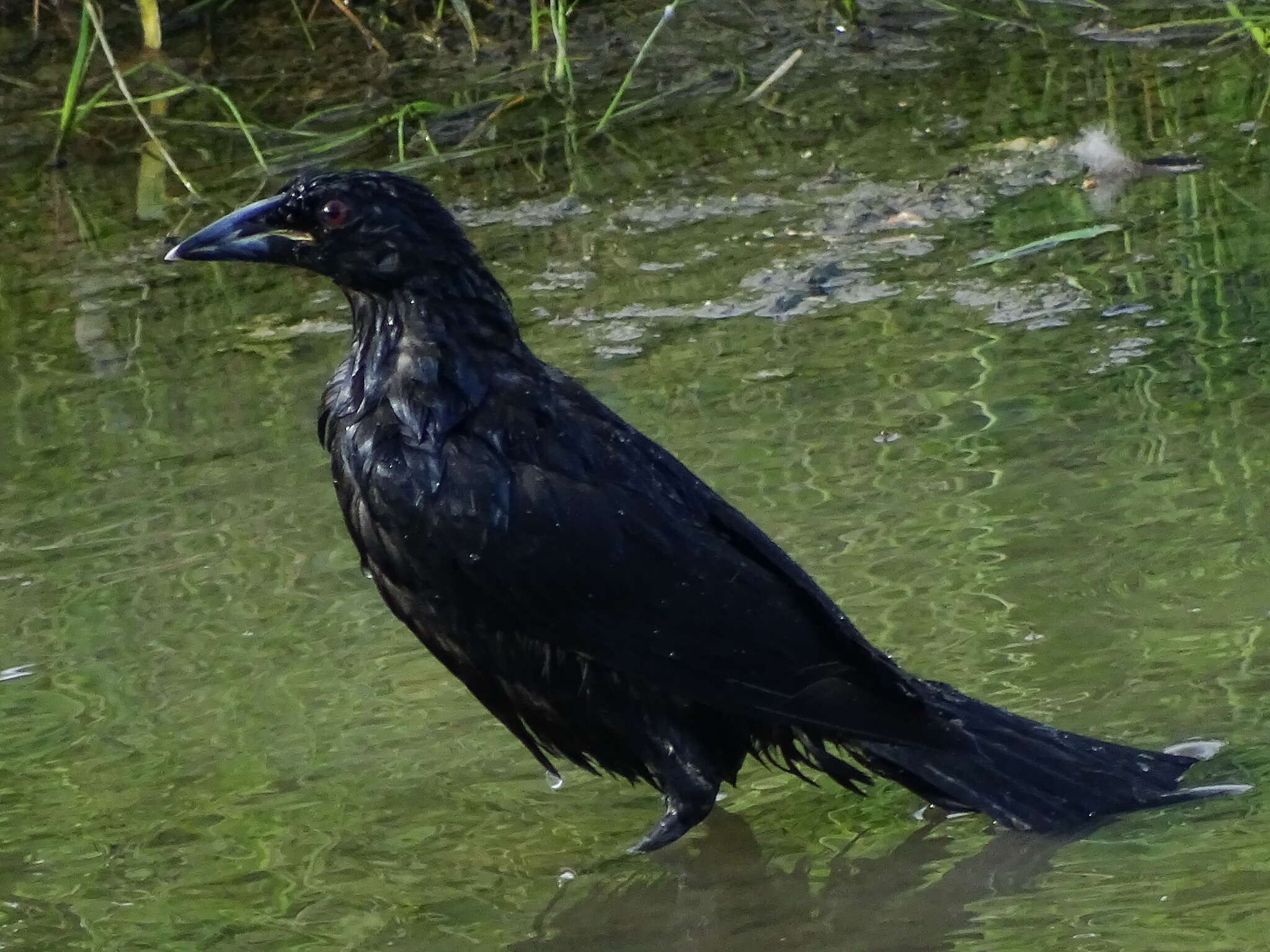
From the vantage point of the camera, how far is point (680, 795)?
3.47 metres

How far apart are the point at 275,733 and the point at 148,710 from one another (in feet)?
0.94

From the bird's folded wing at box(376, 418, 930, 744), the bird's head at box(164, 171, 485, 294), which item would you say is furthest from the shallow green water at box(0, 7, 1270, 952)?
the bird's head at box(164, 171, 485, 294)

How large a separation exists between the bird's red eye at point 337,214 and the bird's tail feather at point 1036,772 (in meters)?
1.24

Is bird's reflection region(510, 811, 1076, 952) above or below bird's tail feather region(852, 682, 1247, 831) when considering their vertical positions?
below

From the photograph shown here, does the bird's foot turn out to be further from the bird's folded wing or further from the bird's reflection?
the bird's folded wing

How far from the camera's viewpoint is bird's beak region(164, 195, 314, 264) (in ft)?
11.7

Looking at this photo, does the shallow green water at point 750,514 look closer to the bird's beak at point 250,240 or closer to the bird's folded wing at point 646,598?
the bird's folded wing at point 646,598

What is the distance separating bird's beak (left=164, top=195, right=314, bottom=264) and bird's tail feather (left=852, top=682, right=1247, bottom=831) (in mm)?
1298

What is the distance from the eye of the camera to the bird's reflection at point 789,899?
3.05 meters

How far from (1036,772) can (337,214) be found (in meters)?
1.47

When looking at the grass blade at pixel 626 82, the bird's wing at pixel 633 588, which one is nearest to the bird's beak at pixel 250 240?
the bird's wing at pixel 633 588

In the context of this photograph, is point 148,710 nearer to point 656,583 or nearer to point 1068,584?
point 656,583

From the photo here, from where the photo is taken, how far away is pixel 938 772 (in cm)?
342

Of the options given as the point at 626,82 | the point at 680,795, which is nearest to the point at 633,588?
the point at 680,795
